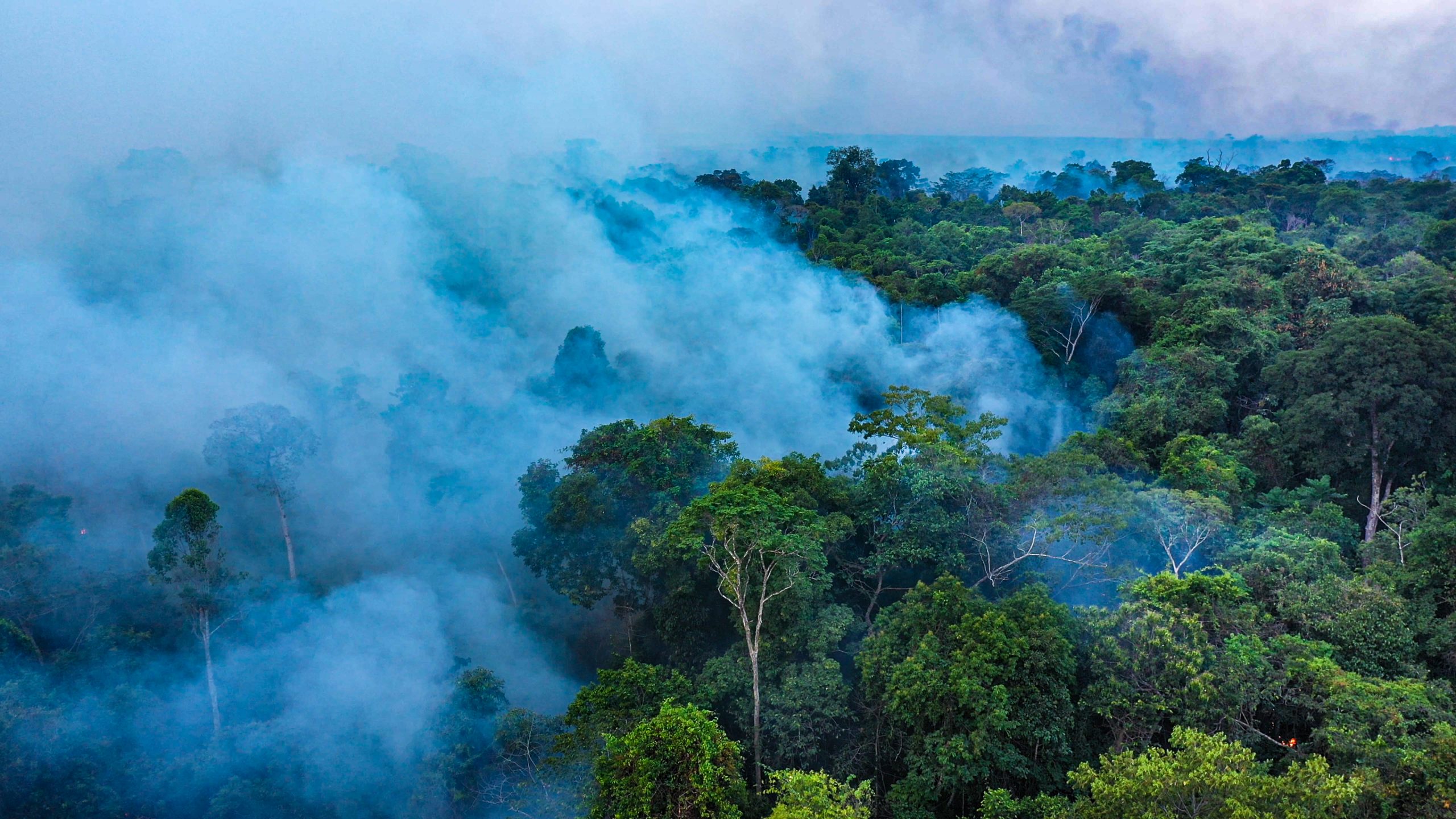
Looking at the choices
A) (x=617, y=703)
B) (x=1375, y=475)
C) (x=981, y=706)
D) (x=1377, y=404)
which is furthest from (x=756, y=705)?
(x=1377, y=404)

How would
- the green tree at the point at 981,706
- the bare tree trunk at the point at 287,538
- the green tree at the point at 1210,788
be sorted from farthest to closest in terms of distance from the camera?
1. the bare tree trunk at the point at 287,538
2. the green tree at the point at 981,706
3. the green tree at the point at 1210,788

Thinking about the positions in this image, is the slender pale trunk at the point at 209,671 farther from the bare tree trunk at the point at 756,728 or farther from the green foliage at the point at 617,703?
the bare tree trunk at the point at 756,728

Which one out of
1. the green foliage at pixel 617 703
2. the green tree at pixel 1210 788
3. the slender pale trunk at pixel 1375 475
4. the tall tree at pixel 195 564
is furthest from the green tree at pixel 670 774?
the slender pale trunk at pixel 1375 475

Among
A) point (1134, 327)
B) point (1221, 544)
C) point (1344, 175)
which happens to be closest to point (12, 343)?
point (1221, 544)

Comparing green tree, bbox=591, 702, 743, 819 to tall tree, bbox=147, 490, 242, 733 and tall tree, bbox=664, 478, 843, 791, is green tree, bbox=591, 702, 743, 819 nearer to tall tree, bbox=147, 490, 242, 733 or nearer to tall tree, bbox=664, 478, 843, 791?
tall tree, bbox=664, 478, 843, 791

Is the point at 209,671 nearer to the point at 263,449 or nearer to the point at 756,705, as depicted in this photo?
the point at 263,449

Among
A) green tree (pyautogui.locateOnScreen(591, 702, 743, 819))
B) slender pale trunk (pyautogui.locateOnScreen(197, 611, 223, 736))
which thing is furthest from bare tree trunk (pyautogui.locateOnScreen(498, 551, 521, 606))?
green tree (pyautogui.locateOnScreen(591, 702, 743, 819))

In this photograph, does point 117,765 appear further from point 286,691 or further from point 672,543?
point 672,543
